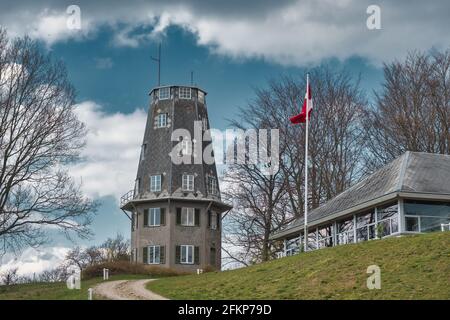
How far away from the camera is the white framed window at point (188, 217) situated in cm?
5528

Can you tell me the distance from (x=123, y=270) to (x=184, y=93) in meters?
18.7

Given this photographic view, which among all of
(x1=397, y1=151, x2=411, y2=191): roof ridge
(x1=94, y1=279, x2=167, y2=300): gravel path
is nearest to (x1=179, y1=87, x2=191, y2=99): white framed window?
(x1=397, y1=151, x2=411, y2=191): roof ridge

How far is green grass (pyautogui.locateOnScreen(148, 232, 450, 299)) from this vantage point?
2294 centimetres

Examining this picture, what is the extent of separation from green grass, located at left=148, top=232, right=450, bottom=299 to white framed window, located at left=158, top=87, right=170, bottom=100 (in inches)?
1138

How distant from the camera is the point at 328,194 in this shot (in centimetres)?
4806

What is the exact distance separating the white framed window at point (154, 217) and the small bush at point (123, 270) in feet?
26.6

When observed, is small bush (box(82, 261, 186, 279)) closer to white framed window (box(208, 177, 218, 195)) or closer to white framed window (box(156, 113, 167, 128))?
white framed window (box(208, 177, 218, 195))

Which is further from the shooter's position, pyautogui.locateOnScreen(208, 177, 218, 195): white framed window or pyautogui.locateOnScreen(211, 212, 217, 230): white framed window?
pyautogui.locateOnScreen(208, 177, 218, 195): white framed window

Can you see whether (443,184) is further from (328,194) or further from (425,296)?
(328,194)

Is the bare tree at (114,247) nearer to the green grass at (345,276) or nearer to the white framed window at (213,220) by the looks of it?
the white framed window at (213,220)

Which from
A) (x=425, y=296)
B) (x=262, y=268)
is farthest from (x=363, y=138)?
(x=425, y=296)

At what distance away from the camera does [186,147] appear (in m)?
57.8

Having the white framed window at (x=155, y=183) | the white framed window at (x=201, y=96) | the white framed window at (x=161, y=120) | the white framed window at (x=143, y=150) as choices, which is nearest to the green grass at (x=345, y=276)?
the white framed window at (x=155, y=183)

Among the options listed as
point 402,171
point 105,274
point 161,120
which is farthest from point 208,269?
point 402,171
